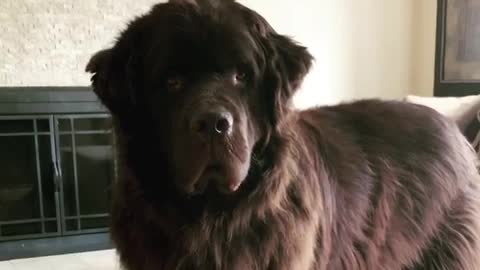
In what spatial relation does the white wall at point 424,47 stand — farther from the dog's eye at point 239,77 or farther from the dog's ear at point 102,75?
the dog's ear at point 102,75

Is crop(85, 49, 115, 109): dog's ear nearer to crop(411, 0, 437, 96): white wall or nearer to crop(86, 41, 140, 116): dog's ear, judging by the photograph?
crop(86, 41, 140, 116): dog's ear

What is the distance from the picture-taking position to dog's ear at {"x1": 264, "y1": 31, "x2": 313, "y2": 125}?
4.32 ft

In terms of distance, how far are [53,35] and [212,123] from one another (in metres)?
2.04

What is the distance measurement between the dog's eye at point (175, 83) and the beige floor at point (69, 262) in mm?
1461

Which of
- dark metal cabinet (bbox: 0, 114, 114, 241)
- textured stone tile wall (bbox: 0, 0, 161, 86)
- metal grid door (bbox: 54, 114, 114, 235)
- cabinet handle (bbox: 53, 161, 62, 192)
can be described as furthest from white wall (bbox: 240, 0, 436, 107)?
cabinet handle (bbox: 53, 161, 62, 192)

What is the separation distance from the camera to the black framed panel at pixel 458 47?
3.48m

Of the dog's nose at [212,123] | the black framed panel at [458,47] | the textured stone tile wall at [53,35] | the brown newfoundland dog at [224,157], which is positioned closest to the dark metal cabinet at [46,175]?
the textured stone tile wall at [53,35]

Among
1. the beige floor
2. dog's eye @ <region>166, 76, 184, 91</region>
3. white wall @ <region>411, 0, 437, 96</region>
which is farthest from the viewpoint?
white wall @ <region>411, 0, 437, 96</region>

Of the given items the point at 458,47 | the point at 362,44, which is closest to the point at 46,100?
the point at 362,44

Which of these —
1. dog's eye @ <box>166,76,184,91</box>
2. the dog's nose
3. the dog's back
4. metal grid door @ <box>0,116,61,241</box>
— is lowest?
metal grid door @ <box>0,116,61,241</box>

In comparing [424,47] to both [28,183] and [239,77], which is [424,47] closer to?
[28,183]

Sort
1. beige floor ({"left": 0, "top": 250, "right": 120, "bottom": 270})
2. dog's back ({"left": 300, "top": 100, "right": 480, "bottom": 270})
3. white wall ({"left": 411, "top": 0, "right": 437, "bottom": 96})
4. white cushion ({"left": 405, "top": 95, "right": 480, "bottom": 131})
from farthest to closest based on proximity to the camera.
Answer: white wall ({"left": 411, "top": 0, "right": 437, "bottom": 96}) < beige floor ({"left": 0, "top": 250, "right": 120, "bottom": 270}) < white cushion ({"left": 405, "top": 95, "right": 480, "bottom": 131}) < dog's back ({"left": 300, "top": 100, "right": 480, "bottom": 270})

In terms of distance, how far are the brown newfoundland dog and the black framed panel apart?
2.26 m

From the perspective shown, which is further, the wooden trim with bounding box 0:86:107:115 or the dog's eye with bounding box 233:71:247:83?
the wooden trim with bounding box 0:86:107:115
